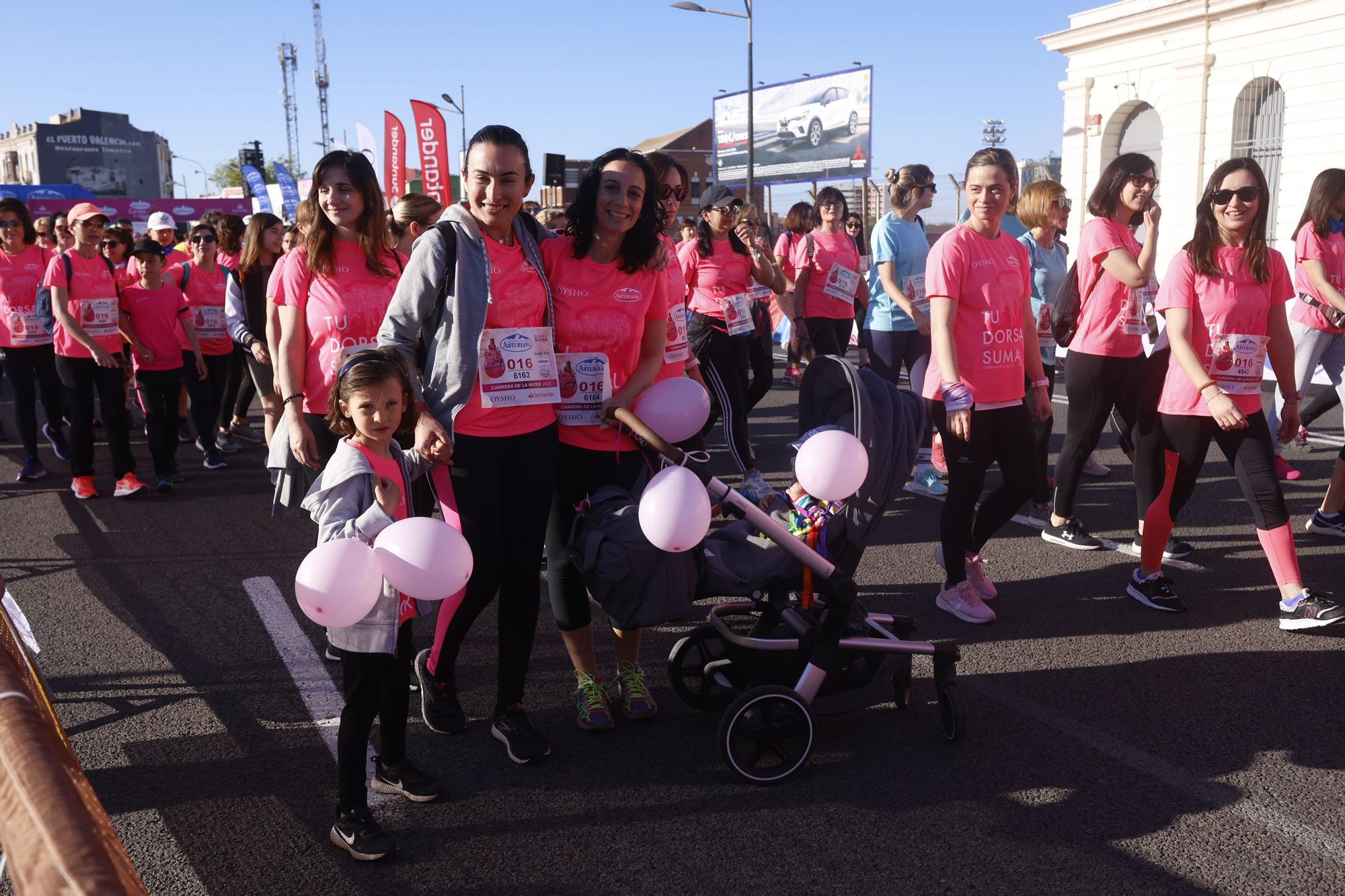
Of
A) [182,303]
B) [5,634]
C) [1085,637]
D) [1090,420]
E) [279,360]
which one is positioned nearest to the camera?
[5,634]

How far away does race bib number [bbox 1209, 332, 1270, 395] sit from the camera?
4516 mm

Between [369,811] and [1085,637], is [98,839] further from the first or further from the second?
[1085,637]

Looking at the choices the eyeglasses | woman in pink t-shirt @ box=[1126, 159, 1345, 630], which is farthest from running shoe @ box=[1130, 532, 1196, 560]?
the eyeglasses

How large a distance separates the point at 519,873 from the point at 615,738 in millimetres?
851

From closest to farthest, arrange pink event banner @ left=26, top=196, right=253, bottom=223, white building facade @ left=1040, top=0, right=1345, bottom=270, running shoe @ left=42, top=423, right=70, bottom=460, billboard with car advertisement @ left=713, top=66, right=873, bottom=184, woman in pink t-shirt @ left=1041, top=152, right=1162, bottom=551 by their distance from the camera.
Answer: woman in pink t-shirt @ left=1041, top=152, right=1162, bottom=551 → running shoe @ left=42, top=423, right=70, bottom=460 → white building facade @ left=1040, top=0, right=1345, bottom=270 → billboard with car advertisement @ left=713, top=66, right=873, bottom=184 → pink event banner @ left=26, top=196, right=253, bottom=223

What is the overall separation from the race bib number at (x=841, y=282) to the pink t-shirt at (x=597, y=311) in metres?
5.09

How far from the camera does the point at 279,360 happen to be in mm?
4141

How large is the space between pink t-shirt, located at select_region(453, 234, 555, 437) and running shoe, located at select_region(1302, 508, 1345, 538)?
4.85 m

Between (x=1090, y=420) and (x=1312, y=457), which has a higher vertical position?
(x=1090, y=420)

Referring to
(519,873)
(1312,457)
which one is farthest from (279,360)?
(1312,457)

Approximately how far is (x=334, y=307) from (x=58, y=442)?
613 centimetres

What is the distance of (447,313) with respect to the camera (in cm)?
321

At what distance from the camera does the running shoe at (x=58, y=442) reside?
8.62m

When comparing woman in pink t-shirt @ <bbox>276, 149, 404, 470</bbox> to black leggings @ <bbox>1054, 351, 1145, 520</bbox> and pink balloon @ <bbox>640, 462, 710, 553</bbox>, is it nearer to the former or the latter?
pink balloon @ <bbox>640, 462, 710, 553</bbox>
